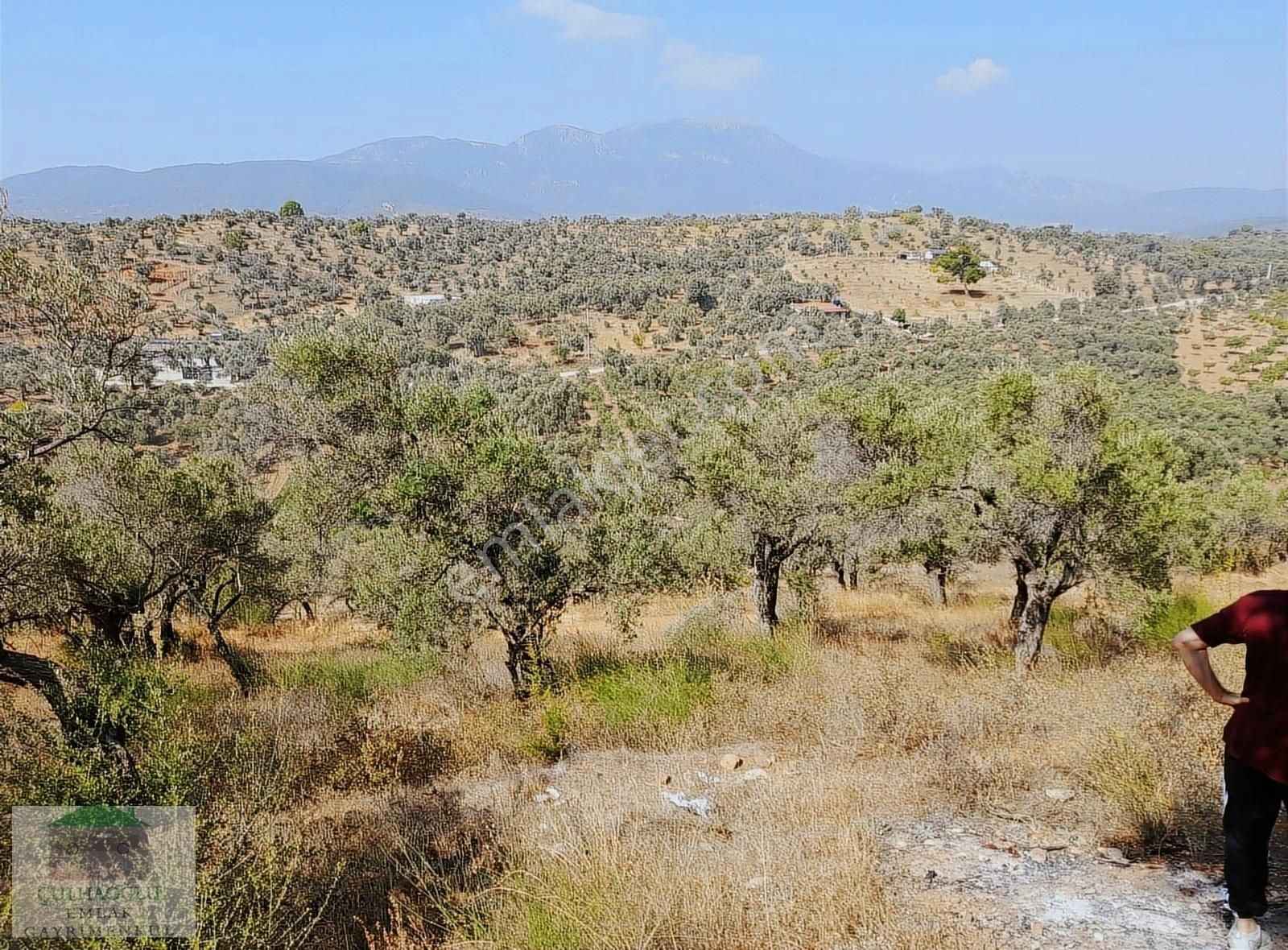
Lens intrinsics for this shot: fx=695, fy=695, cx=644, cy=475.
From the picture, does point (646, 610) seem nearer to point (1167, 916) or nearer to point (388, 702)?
point (388, 702)

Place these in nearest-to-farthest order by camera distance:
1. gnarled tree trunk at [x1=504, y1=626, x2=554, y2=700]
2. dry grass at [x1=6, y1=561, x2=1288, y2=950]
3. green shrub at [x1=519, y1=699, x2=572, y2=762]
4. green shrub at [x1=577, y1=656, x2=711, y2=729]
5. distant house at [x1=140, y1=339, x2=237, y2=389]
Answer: dry grass at [x1=6, y1=561, x2=1288, y2=950], green shrub at [x1=519, y1=699, x2=572, y2=762], green shrub at [x1=577, y1=656, x2=711, y2=729], gnarled tree trunk at [x1=504, y1=626, x2=554, y2=700], distant house at [x1=140, y1=339, x2=237, y2=389]

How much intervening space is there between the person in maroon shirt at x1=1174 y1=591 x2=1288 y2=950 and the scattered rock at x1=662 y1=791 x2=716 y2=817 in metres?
3.62

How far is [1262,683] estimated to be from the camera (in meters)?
3.77

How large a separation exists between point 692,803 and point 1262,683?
14.3ft

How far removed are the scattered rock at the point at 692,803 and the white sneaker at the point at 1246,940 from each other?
140 inches

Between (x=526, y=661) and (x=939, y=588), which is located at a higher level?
(x=526, y=661)

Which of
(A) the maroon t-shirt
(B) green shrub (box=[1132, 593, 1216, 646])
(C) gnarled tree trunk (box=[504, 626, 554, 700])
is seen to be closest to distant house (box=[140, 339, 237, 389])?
(C) gnarled tree trunk (box=[504, 626, 554, 700])

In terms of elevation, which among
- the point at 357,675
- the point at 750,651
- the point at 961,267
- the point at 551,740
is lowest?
the point at 357,675

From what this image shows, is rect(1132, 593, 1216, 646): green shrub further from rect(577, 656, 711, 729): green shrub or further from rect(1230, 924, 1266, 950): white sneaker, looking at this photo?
rect(1230, 924, 1266, 950): white sneaker

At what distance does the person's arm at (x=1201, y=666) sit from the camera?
3.94 metres

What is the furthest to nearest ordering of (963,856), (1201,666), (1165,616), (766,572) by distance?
(766,572)
(1165,616)
(963,856)
(1201,666)

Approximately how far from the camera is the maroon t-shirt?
3.70 m

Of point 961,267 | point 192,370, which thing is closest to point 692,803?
point 192,370

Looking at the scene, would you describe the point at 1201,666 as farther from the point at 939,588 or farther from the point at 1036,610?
the point at 939,588
